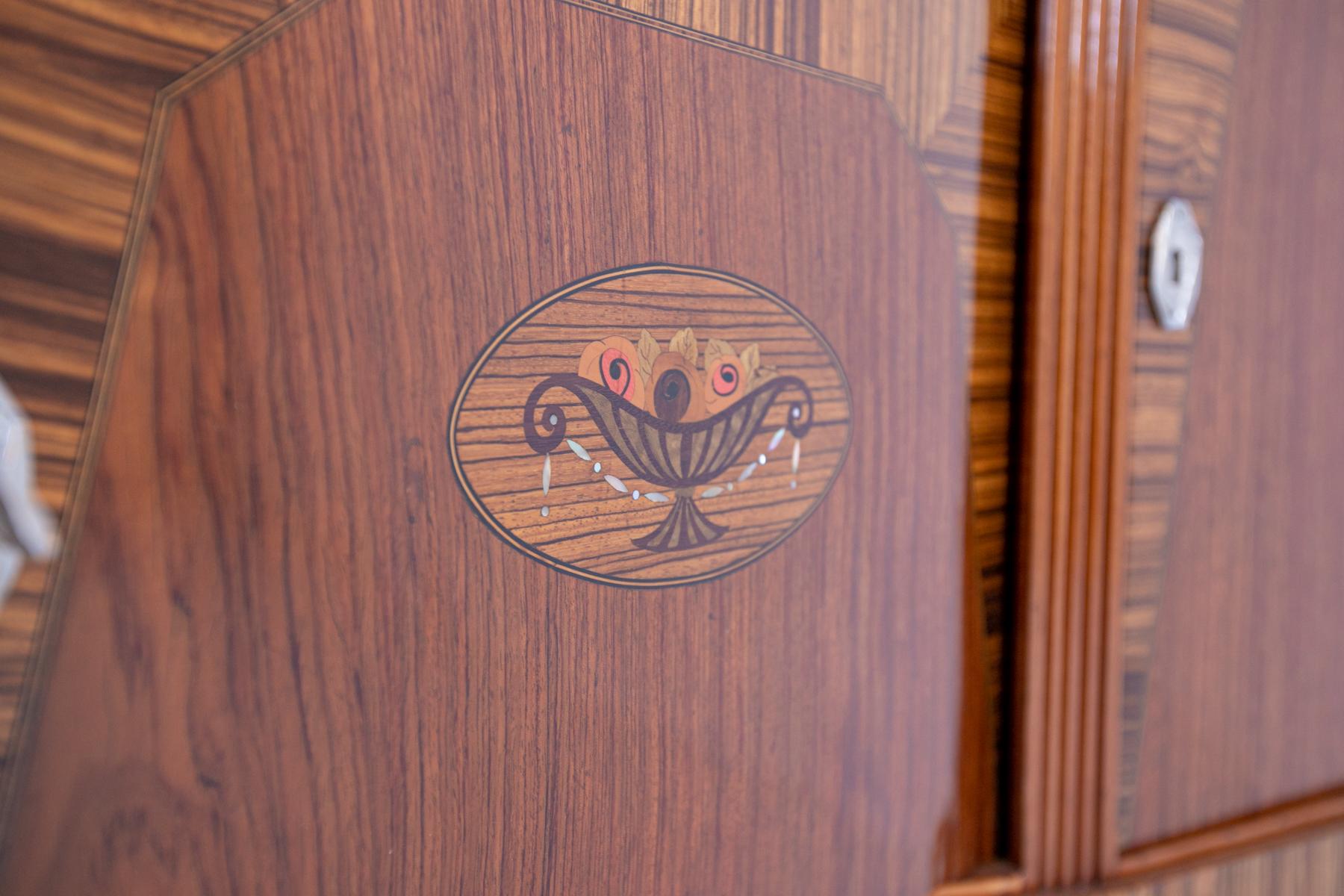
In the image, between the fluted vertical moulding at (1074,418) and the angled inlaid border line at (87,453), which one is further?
the fluted vertical moulding at (1074,418)

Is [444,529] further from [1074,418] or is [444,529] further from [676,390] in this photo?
[1074,418]

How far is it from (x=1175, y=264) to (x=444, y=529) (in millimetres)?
467

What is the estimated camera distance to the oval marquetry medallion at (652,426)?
0.37 m

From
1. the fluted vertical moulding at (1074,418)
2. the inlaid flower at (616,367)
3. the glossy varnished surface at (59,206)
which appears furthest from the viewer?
the fluted vertical moulding at (1074,418)

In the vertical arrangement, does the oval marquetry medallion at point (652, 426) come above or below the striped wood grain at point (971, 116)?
below

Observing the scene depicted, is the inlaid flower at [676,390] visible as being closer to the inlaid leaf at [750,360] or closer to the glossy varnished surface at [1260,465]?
the inlaid leaf at [750,360]

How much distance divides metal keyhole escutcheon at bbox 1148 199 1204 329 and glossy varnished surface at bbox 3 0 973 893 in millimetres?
147

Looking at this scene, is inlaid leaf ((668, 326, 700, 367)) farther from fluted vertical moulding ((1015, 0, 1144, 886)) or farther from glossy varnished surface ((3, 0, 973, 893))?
fluted vertical moulding ((1015, 0, 1144, 886))

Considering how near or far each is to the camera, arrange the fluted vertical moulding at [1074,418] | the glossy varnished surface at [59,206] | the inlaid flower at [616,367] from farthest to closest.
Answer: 1. the fluted vertical moulding at [1074,418]
2. the inlaid flower at [616,367]
3. the glossy varnished surface at [59,206]

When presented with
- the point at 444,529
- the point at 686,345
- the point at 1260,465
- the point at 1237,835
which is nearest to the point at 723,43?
the point at 686,345

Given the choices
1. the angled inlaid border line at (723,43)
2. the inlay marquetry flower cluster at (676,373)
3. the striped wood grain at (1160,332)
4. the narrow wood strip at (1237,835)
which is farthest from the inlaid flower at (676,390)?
the narrow wood strip at (1237,835)

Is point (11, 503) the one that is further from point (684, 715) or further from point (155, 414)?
point (684, 715)

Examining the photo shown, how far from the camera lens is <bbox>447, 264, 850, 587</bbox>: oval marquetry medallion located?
0.37 meters

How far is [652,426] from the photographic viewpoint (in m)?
0.41
